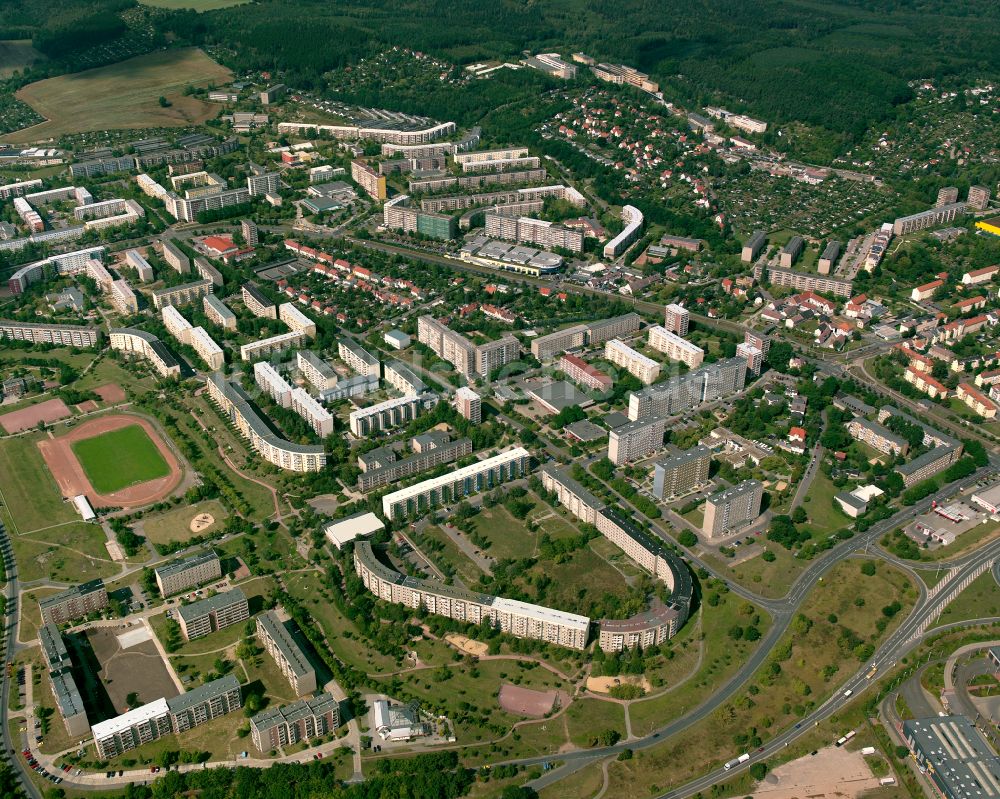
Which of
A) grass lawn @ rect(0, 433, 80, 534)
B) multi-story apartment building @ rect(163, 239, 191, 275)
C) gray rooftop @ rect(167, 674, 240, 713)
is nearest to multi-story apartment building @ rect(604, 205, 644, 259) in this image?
multi-story apartment building @ rect(163, 239, 191, 275)

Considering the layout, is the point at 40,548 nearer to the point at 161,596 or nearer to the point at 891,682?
the point at 161,596

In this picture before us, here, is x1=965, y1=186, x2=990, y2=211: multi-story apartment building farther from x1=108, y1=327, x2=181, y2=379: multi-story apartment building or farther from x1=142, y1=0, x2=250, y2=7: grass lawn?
x1=142, y1=0, x2=250, y2=7: grass lawn

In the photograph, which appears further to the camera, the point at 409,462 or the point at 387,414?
the point at 387,414

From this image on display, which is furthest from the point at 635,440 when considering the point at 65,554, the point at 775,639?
the point at 65,554

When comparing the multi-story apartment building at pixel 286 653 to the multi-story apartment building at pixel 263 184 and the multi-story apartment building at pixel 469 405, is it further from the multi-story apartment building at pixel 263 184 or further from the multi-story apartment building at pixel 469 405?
the multi-story apartment building at pixel 263 184

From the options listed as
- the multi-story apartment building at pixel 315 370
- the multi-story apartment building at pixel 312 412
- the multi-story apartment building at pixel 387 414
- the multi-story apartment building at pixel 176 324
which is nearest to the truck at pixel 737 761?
the multi-story apartment building at pixel 387 414

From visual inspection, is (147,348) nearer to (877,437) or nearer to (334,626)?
(334,626)
